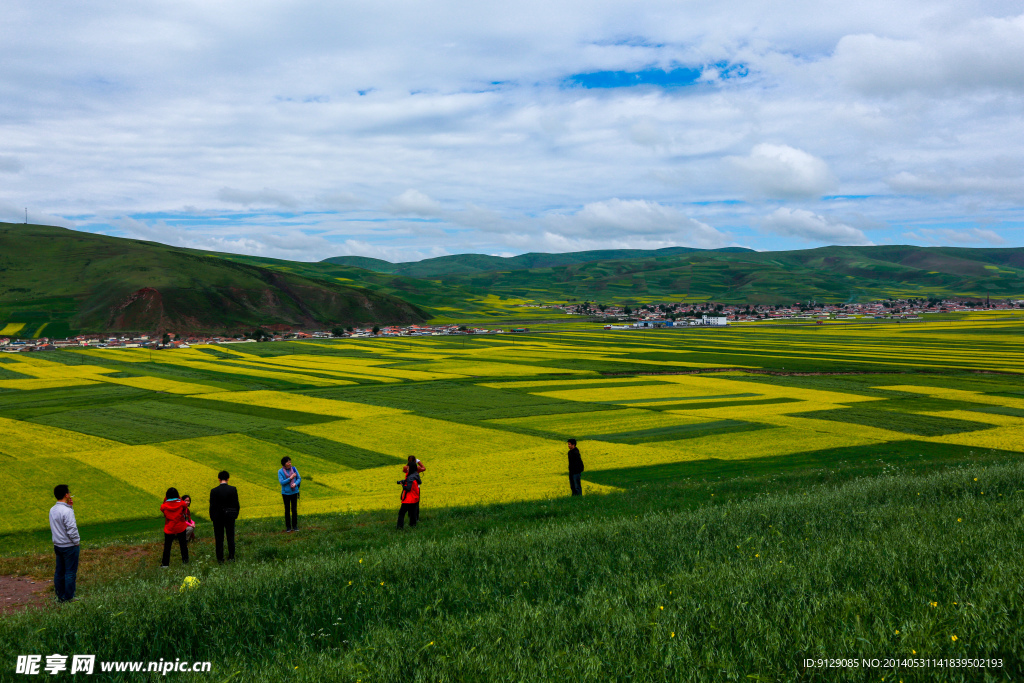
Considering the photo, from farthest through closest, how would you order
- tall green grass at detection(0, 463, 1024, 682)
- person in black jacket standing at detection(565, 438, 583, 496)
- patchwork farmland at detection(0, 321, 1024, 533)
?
patchwork farmland at detection(0, 321, 1024, 533) < person in black jacket standing at detection(565, 438, 583, 496) < tall green grass at detection(0, 463, 1024, 682)

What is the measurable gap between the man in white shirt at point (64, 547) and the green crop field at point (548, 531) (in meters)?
0.45

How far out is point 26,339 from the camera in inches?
5517

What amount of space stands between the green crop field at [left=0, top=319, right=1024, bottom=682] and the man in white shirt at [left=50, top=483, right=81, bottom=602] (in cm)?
45

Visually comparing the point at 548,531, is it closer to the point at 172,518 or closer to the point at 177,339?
the point at 172,518

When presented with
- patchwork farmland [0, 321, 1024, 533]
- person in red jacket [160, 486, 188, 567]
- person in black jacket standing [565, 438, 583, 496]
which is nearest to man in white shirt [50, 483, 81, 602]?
person in red jacket [160, 486, 188, 567]

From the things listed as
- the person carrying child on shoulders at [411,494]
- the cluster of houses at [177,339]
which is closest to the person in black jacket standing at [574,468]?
the person carrying child on shoulders at [411,494]

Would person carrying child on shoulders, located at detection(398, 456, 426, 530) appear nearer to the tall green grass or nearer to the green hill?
the tall green grass

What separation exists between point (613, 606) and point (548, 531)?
4.90 meters

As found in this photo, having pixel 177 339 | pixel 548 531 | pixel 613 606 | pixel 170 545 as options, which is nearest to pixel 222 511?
pixel 170 545

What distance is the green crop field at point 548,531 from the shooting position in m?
7.64

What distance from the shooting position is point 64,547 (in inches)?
502

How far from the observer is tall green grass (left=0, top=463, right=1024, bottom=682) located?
7129mm

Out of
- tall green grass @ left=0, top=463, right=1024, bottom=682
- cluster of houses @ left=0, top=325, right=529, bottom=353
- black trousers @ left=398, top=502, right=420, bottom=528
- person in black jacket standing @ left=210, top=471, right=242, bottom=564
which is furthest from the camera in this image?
cluster of houses @ left=0, top=325, right=529, bottom=353

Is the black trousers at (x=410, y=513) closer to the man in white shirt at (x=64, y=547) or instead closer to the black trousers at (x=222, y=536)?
the black trousers at (x=222, y=536)
